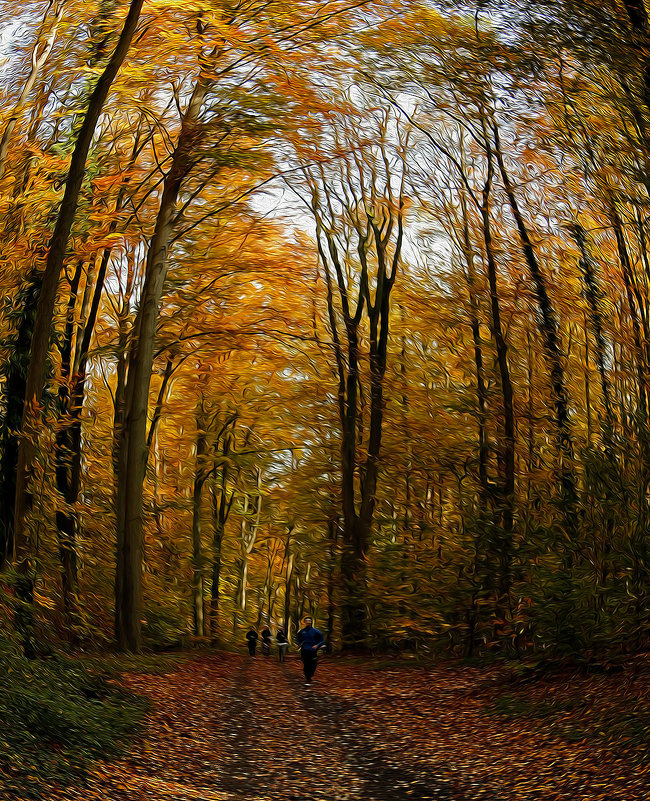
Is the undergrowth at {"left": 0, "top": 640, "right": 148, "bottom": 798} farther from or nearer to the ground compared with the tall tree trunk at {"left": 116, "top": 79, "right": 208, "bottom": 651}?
nearer to the ground

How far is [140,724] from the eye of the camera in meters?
10.6

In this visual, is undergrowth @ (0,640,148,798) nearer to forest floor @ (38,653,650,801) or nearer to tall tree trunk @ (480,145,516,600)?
forest floor @ (38,653,650,801)

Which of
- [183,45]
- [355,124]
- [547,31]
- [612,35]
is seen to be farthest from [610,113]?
[355,124]

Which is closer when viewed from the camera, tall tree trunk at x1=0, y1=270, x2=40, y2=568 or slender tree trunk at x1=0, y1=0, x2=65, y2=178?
slender tree trunk at x1=0, y1=0, x2=65, y2=178

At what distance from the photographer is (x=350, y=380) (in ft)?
71.3

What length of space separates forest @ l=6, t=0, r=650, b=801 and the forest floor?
7 centimetres

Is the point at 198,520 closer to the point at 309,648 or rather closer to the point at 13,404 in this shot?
the point at 309,648

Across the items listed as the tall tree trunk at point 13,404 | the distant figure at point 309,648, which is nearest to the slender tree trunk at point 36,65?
the tall tree trunk at point 13,404

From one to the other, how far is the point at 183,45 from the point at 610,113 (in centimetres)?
747

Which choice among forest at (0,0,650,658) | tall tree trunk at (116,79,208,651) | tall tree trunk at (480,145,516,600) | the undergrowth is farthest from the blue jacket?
the undergrowth

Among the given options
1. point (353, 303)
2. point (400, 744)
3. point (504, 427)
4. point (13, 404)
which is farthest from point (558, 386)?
point (353, 303)

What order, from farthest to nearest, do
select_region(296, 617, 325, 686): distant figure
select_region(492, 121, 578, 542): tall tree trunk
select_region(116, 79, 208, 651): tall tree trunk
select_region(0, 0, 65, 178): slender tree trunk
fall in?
1. select_region(296, 617, 325, 686): distant figure
2. select_region(116, 79, 208, 651): tall tree trunk
3. select_region(492, 121, 578, 542): tall tree trunk
4. select_region(0, 0, 65, 178): slender tree trunk

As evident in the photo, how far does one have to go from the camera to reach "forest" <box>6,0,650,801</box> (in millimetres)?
9852

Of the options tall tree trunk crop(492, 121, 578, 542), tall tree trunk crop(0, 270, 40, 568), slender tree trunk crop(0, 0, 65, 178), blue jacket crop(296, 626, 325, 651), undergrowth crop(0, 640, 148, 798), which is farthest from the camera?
blue jacket crop(296, 626, 325, 651)
